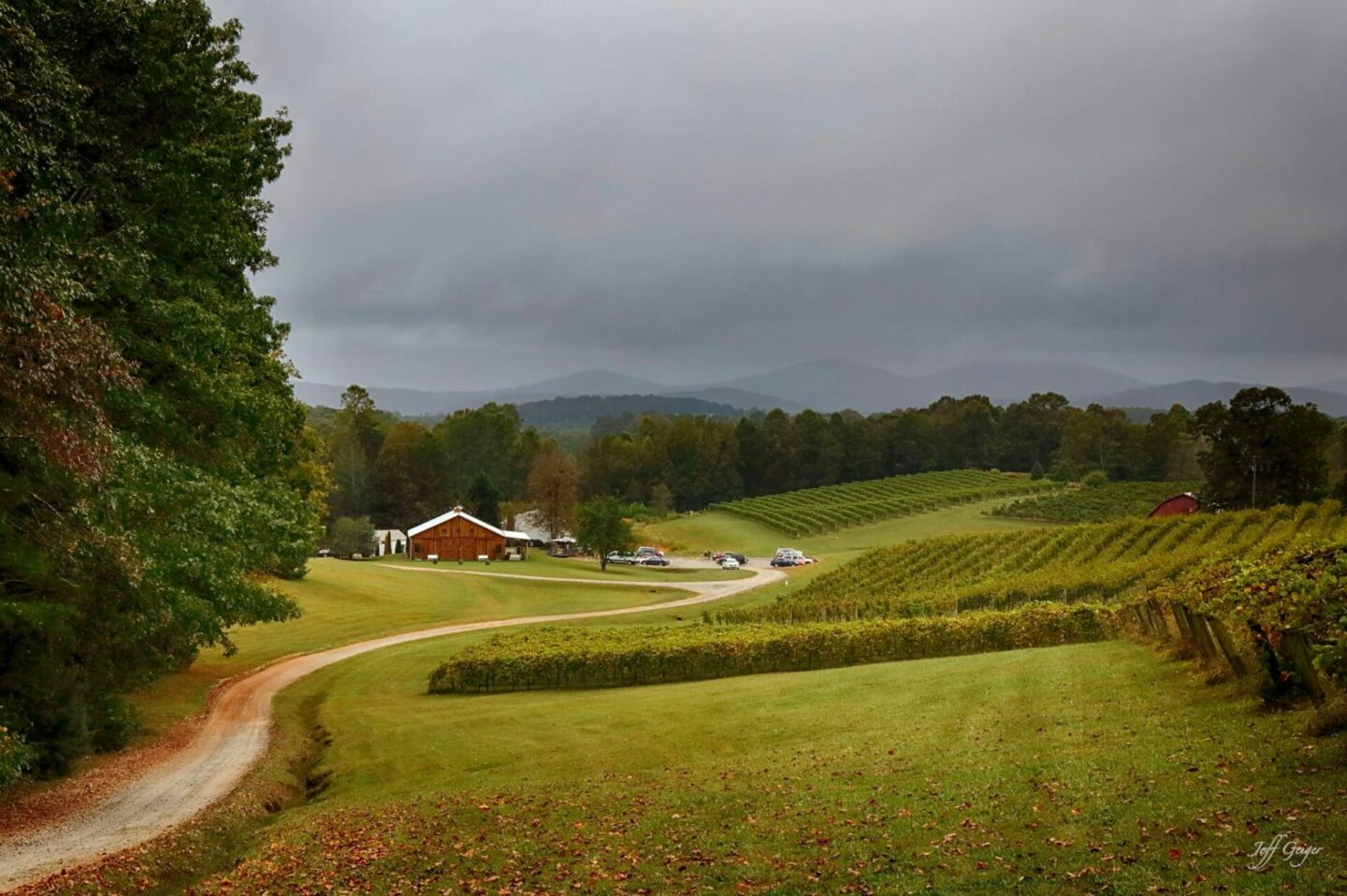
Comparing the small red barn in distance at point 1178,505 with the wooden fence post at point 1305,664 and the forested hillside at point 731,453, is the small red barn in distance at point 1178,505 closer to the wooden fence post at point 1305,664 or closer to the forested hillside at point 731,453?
the forested hillside at point 731,453

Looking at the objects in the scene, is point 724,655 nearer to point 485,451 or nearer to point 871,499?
point 871,499

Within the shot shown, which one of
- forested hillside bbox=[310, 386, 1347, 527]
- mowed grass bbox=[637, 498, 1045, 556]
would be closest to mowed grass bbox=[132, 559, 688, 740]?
mowed grass bbox=[637, 498, 1045, 556]

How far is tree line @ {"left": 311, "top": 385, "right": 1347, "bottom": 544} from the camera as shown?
101812 mm

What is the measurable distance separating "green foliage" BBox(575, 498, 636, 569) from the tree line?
24502 millimetres

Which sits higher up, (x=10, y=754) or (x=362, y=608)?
(x=10, y=754)

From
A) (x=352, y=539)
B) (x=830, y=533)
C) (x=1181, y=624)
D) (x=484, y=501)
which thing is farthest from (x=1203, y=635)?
(x=484, y=501)

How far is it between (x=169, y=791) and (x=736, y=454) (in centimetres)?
13722

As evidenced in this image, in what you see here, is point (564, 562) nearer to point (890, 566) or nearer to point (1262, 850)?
point (890, 566)

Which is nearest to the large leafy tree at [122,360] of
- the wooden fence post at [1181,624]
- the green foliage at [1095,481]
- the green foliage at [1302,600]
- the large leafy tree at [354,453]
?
the green foliage at [1302,600]

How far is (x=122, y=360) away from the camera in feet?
45.9

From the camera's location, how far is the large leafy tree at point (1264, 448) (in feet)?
219

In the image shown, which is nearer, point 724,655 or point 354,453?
point 724,655

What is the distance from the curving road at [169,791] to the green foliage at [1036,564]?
18.9 m

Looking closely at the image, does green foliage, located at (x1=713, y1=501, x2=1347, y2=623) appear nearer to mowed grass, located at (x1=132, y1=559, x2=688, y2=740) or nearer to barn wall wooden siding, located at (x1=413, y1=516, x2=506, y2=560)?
→ mowed grass, located at (x1=132, y1=559, x2=688, y2=740)
